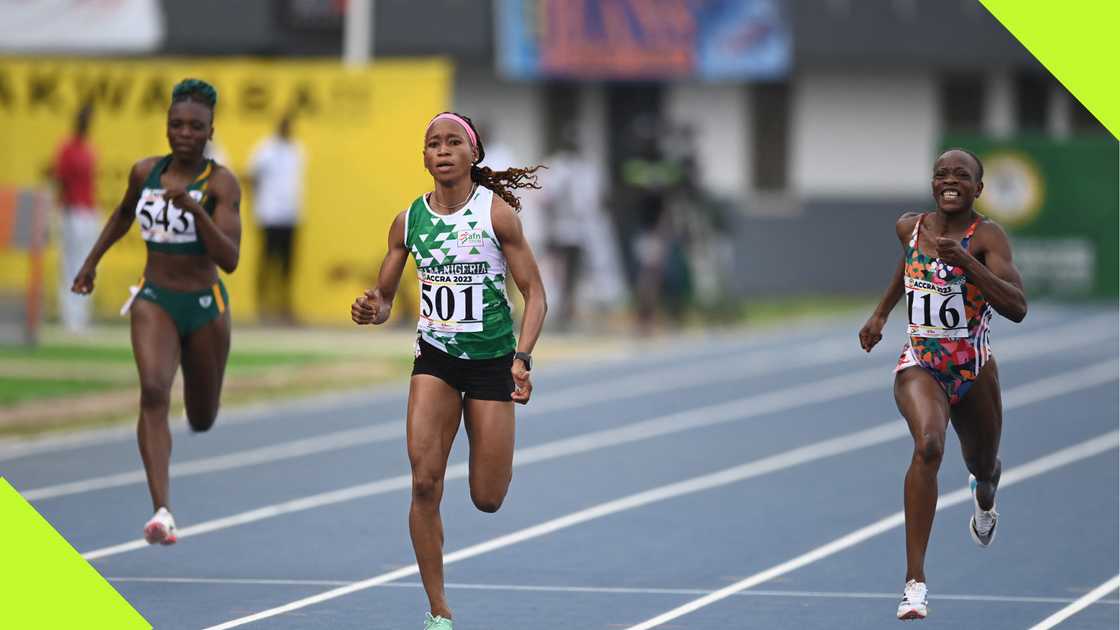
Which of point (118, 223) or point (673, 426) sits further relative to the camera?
point (673, 426)

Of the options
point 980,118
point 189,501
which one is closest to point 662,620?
point 189,501

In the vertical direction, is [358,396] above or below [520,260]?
below

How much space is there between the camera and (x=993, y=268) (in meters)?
9.41

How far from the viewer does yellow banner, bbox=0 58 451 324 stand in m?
25.9

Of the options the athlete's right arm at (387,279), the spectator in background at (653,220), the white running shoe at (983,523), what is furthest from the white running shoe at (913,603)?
the spectator in background at (653,220)

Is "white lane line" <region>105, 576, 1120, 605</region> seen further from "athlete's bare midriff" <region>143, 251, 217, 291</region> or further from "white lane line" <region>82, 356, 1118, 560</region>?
"athlete's bare midriff" <region>143, 251, 217, 291</region>

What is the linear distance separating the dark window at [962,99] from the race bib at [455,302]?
93.8 ft

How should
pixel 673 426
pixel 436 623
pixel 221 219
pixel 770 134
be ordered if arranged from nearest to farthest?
1. pixel 436 623
2. pixel 221 219
3. pixel 673 426
4. pixel 770 134

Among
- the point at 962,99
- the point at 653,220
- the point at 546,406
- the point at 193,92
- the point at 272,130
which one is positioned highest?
the point at 962,99

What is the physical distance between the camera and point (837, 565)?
1112cm

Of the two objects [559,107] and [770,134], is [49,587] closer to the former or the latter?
[559,107]

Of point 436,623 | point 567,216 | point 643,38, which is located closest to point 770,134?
point 643,38

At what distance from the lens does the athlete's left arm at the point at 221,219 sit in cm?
1066

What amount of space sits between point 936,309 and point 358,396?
10.7m
